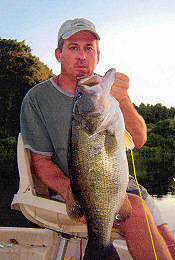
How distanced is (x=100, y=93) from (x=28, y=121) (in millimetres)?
1085

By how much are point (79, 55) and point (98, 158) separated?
1163 millimetres

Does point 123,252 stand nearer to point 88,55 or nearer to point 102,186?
point 102,186

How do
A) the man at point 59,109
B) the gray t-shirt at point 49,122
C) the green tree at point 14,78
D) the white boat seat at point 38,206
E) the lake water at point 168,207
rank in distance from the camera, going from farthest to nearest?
1. the green tree at point 14,78
2. the lake water at point 168,207
3. the gray t-shirt at point 49,122
4. the man at point 59,109
5. the white boat seat at point 38,206

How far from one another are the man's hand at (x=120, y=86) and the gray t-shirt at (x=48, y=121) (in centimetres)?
81

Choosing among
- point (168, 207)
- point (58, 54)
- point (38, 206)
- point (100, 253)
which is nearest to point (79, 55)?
point (58, 54)

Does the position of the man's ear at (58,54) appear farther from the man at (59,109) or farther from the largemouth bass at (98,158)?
the largemouth bass at (98,158)

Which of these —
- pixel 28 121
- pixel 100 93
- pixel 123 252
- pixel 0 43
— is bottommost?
pixel 123 252

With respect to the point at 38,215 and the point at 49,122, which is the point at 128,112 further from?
the point at 38,215

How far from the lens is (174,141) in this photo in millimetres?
31234

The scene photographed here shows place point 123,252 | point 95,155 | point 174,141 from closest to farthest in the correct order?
point 95,155
point 123,252
point 174,141

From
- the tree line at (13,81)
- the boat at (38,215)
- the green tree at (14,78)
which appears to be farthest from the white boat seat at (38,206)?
the green tree at (14,78)

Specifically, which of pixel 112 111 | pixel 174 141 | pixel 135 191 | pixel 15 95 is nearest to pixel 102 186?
pixel 112 111

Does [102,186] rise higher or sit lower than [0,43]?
lower

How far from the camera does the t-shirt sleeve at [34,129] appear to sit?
9.05 feet
